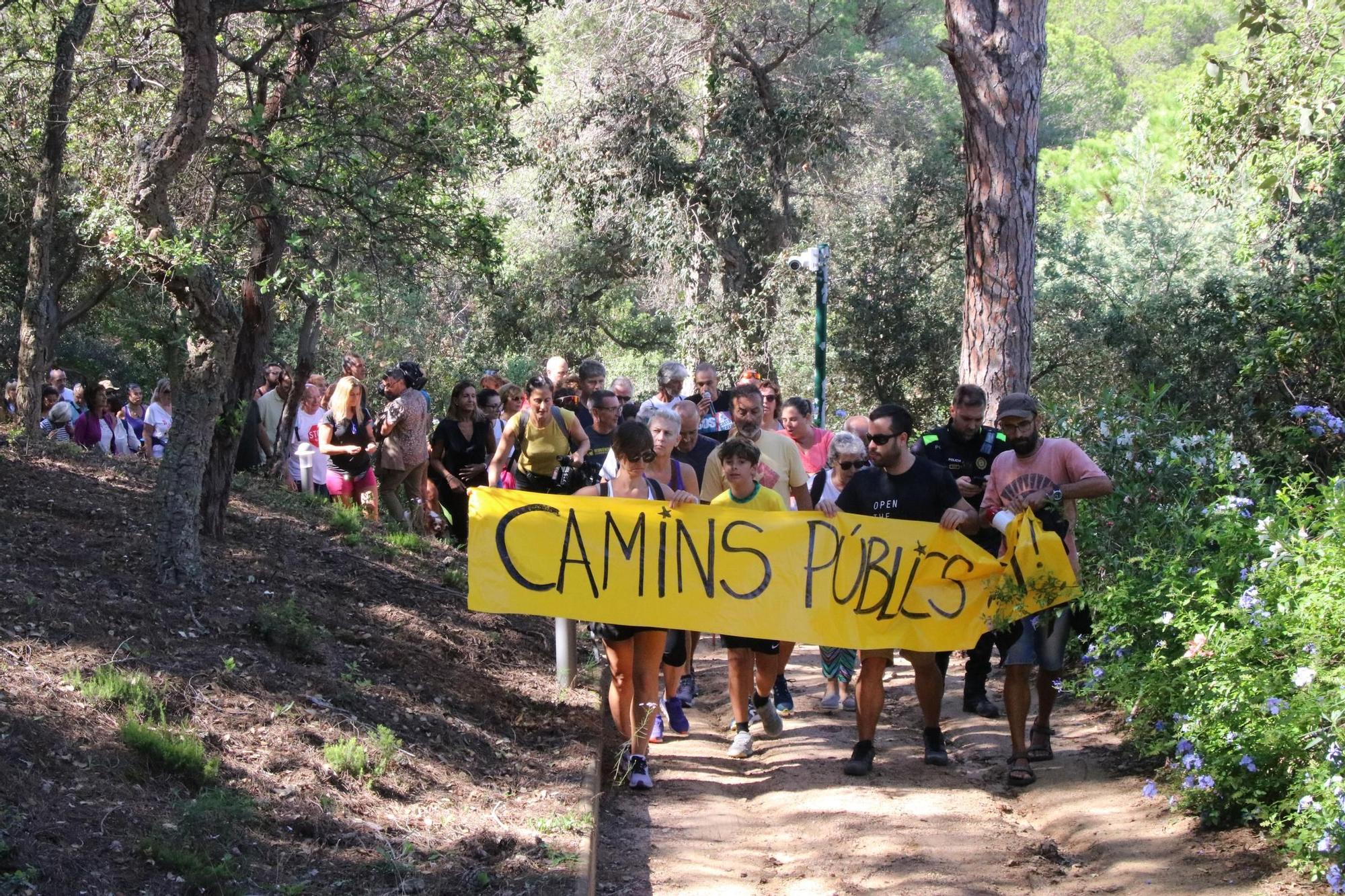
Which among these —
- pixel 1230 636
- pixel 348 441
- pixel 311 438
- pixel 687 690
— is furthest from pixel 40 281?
pixel 1230 636

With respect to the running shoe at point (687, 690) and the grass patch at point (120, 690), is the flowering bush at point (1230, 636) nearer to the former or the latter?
the running shoe at point (687, 690)

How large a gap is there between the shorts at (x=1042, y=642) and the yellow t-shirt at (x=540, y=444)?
158 inches

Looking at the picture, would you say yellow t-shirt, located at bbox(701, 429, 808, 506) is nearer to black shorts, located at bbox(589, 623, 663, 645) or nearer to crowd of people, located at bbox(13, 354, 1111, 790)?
crowd of people, located at bbox(13, 354, 1111, 790)

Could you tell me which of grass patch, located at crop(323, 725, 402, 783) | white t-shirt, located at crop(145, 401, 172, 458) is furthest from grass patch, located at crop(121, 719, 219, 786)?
white t-shirt, located at crop(145, 401, 172, 458)

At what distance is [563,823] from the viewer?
624 centimetres

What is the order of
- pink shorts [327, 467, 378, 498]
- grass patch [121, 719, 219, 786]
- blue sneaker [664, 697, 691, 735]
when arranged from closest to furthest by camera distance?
grass patch [121, 719, 219, 786], blue sneaker [664, 697, 691, 735], pink shorts [327, 467, 378, 498]

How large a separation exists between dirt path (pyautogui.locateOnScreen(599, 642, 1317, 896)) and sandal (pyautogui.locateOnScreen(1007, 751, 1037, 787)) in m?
0.05

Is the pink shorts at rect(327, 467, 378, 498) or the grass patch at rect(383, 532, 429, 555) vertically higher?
the pink shorts at rect(327, 467, 378, 498)

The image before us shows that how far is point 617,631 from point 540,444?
2949 millimetres

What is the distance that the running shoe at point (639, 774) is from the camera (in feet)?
24.7

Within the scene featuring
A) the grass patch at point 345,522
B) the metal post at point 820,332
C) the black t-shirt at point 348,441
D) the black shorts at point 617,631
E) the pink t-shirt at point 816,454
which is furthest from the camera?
the metal post at point 820,332

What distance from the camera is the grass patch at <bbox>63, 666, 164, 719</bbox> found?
583 cm

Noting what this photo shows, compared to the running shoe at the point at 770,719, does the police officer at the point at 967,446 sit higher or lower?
higher

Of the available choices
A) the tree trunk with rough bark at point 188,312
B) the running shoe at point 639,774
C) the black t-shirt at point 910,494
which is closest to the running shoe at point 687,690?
the running shoe at point 639,774
